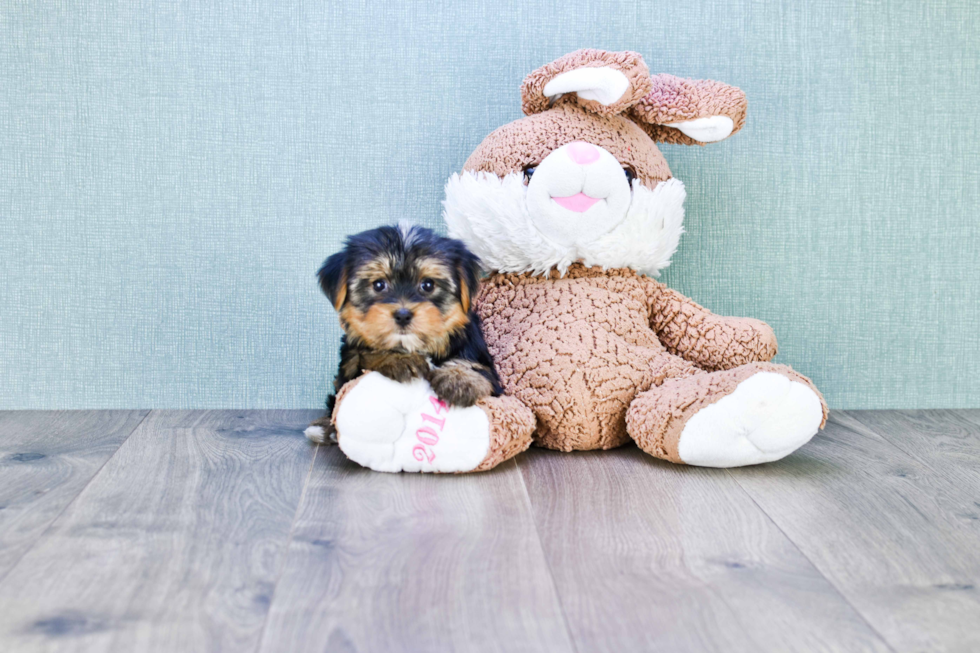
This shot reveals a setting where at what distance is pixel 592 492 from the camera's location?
1527 millimetres

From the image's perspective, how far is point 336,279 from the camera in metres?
1.58

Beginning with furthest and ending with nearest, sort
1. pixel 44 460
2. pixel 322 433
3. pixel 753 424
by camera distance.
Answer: pixel 322 433 → pixel 44 460 → pixel 753 424

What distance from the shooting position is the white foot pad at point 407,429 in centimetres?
155

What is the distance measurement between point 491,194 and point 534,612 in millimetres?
1022

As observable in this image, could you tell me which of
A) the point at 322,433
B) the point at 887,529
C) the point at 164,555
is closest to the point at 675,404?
the point at 887,529

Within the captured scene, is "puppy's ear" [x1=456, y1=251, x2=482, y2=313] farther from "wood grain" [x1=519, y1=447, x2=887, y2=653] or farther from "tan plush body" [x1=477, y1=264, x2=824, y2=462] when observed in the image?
"wood grain" [x1=519, y1=447, x2=887, y2=653]

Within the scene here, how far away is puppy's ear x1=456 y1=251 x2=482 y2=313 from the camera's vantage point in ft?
5.30

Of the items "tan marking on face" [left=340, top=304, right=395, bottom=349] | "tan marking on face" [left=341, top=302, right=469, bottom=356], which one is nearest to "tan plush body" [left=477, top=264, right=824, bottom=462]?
"tan marking on face" [left=341, top=302, right=469, bottom=356]

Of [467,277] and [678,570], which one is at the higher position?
[467,277]

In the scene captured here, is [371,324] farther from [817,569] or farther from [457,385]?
[817,569]

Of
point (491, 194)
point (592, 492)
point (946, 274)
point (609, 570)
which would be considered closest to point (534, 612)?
point (609, 570)

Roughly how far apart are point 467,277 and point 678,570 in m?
0.73

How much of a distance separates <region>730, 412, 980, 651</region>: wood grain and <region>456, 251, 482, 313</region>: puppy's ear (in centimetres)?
66

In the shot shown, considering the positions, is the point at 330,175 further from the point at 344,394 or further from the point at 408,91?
the point at 344,394
